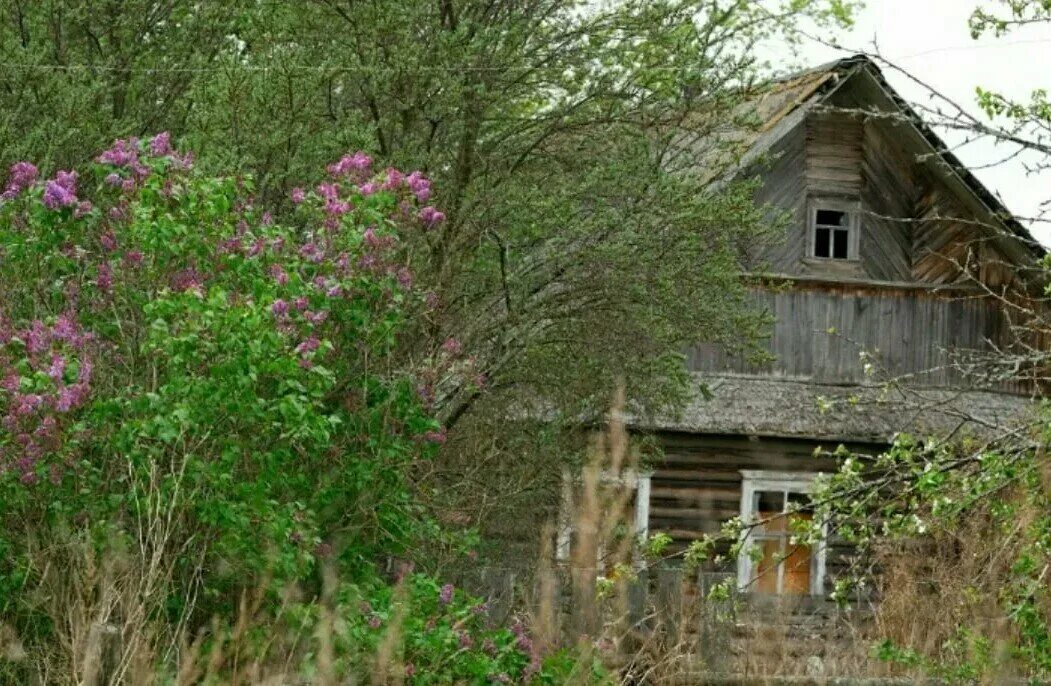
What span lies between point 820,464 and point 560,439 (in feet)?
21.4

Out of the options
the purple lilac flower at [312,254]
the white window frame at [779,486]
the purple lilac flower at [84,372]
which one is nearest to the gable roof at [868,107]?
the white window frame at [779,486]

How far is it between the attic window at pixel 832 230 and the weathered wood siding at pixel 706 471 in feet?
8.86

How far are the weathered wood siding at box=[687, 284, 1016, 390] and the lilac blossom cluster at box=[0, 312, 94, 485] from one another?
12.5m

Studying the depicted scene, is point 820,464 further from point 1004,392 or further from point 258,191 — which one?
point 258,191

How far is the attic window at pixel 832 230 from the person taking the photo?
20594mm

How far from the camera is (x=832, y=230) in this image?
20922 mm

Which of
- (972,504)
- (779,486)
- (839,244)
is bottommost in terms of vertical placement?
(972,504)

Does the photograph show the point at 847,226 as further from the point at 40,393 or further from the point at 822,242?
the point at 40,393

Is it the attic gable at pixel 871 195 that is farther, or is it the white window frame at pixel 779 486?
the attic gable at pixel 871 195

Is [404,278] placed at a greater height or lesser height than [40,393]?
greater

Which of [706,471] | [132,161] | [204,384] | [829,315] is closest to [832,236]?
[829,315]

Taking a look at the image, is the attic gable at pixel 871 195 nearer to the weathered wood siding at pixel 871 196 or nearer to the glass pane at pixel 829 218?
the weathered wood siding at pixel 871 196

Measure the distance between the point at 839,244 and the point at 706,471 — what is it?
11.7 feet

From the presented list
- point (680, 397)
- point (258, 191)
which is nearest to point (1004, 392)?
point (680, 397)
